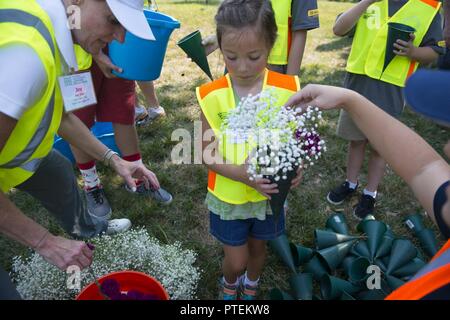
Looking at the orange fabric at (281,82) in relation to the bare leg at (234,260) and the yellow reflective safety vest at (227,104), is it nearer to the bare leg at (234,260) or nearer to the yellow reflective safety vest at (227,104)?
the yellow reflective safety vest at (227,104)

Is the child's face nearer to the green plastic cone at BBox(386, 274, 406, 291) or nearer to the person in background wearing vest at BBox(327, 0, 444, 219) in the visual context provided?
the person in background wearing vest at BBox(327, 0, 444, 219)

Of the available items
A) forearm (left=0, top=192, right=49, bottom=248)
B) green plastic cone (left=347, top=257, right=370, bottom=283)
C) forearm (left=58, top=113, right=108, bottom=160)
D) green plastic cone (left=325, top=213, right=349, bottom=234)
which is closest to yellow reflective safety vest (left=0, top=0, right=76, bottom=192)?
forearm (left=0, top=192, right=49, bottom=248)

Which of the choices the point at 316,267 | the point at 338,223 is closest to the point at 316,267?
the point at 316,267

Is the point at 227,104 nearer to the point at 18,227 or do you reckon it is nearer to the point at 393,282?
the point at 18,227

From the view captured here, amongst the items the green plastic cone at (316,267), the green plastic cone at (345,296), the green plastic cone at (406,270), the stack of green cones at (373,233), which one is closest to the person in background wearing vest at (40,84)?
the green plastic cone at (316,267)

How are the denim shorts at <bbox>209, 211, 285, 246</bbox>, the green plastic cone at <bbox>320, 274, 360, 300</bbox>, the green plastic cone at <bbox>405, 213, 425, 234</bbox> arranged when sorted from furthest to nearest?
1. the green plastic cone at <bbox>405, 213, 425, 234</bbox>
2. the green plastic cone at <bbox>320, 274, 360, 300</bbox>
3. the denim shorts at <bbox>209, 211, 285, 246</bbox>

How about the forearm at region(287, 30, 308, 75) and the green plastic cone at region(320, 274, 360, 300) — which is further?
the forearm at region(287, 30, 308, 75)

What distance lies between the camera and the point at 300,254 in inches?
92.6

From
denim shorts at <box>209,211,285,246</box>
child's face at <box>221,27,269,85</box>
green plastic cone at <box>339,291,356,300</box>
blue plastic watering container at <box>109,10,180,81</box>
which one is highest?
child's face at <box>221,27,269,85</box>

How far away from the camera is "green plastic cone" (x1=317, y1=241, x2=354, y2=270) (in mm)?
2320

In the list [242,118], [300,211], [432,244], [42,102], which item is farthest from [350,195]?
[42,102]

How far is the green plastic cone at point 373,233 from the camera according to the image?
238 cm

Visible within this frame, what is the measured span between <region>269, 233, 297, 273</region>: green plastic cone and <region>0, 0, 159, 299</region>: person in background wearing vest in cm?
92

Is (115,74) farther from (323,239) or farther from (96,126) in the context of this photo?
(323,239)
